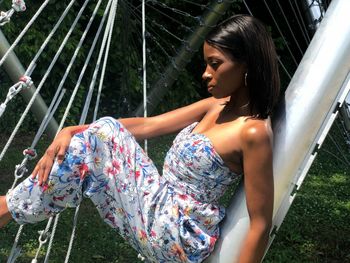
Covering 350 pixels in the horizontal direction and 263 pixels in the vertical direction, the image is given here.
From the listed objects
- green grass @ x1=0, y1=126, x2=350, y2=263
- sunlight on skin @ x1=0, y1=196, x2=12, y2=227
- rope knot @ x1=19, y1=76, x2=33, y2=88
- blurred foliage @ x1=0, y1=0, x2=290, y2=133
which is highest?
rope knot @ x1=19, y1=76, x2=33, y2=88

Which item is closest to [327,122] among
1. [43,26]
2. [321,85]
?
[321,85]

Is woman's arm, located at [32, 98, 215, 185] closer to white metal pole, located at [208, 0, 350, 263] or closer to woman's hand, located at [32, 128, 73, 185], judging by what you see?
woman's hand, located at [32, 128, 73, 185]

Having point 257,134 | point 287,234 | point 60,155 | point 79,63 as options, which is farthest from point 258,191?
point 79,63

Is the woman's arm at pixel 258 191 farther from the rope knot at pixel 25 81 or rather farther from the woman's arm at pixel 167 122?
the rope knot at pixel 25 81

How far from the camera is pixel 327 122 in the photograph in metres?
1.35

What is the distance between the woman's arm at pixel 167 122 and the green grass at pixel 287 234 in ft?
3.65

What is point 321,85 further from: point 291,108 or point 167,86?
point 167,86

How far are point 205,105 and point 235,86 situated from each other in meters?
0.24

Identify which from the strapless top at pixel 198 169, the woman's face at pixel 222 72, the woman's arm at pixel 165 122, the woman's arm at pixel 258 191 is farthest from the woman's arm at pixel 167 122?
the woman's arm at pixel 258 191

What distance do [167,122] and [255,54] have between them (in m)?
0.41

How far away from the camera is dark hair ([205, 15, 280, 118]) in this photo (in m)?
1.35

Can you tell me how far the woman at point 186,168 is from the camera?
1355 millimetres

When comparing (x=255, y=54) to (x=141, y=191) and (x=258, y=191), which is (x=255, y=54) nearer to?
(x=258, y=191)

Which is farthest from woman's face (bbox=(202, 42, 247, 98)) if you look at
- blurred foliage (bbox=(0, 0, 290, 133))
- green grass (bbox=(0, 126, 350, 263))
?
blurred foliage (bbox=(0, 0, 290, 133))
